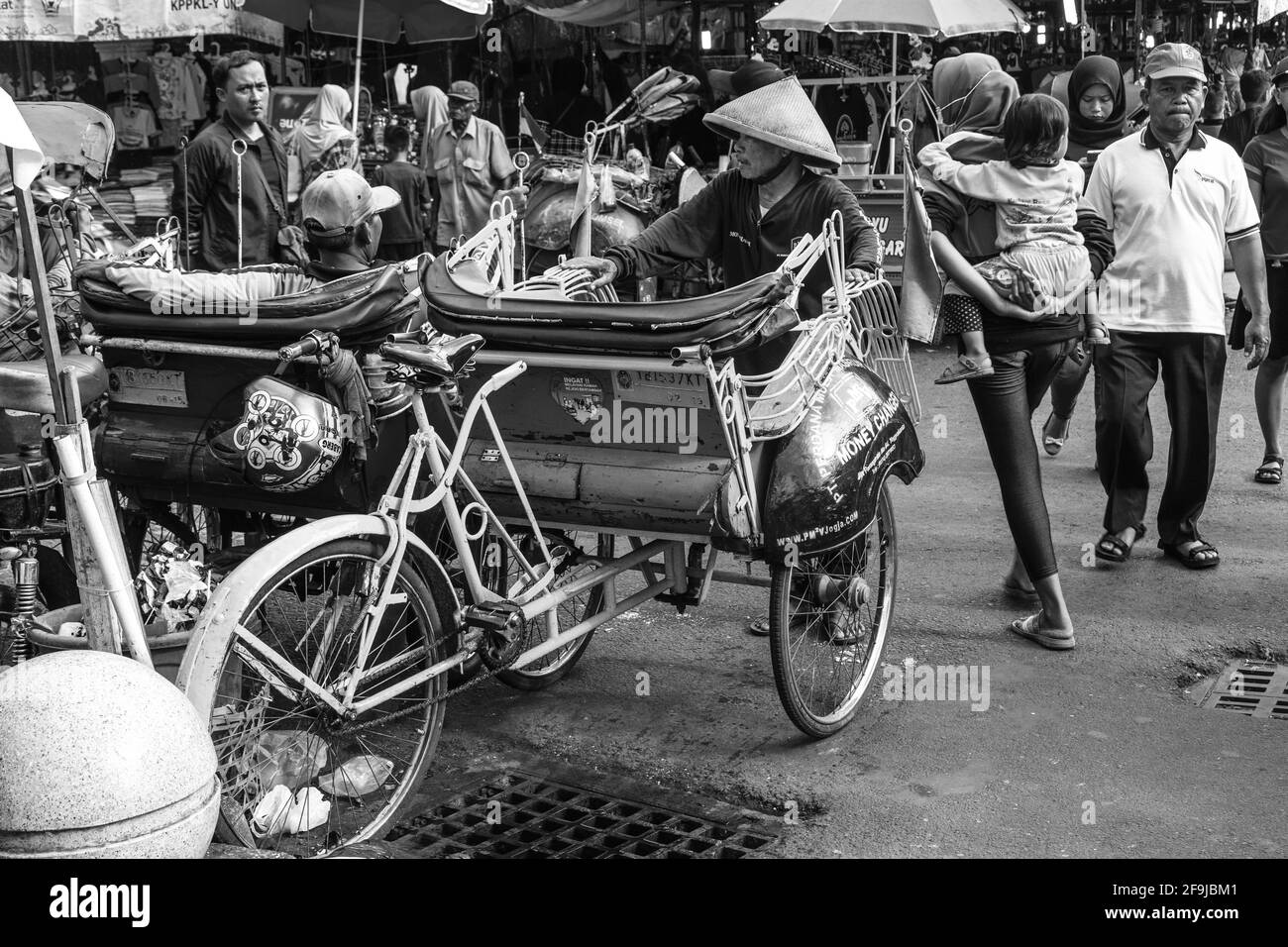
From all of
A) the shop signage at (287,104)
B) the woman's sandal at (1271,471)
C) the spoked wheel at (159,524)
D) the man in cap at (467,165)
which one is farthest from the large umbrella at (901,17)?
the spoked wheel at (159,524)

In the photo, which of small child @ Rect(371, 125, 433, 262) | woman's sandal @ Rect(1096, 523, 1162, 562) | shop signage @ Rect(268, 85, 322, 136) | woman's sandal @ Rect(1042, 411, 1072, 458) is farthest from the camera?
shop signage @ Rect(268, 85, 322, 136)

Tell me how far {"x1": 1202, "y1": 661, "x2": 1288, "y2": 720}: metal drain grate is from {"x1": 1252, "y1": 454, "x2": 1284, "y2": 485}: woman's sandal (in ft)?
8.15

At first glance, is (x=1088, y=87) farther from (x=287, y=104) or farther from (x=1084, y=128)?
(x=287, y=104)

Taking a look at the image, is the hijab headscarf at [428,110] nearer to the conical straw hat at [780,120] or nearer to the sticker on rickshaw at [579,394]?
the conical straw hat at [780,120]

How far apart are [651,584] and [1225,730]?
189cm

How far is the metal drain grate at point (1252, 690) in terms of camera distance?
4.85 metres

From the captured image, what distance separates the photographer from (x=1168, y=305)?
6238 mm

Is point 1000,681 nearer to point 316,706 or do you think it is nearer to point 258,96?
point 316,706

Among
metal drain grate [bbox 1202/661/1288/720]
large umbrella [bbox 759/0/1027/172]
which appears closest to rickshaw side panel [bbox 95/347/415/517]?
metal drain grate [bbox 1202/661/1288/720]

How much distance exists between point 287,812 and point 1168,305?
4317 millimetres

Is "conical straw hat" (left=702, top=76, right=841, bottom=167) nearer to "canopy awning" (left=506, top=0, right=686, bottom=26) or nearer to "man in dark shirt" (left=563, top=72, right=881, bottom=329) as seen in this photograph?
"man in dark shirt" (left=563, top=72, right=881, bottom=329)

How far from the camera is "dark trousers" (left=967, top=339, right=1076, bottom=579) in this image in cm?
540

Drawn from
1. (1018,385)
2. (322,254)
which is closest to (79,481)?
(322,254)
